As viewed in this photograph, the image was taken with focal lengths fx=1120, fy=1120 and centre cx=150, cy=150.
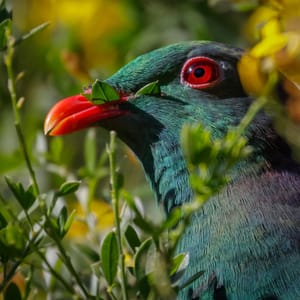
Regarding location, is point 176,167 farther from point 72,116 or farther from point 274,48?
point 274,48

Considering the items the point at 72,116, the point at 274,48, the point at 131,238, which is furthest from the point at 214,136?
the point at 131,238

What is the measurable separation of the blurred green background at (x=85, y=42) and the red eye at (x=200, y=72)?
45 centimetres

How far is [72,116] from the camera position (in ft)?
9.56

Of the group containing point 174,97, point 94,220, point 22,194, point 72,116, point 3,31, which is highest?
point 3,31

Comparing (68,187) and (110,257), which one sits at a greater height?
(68,187)

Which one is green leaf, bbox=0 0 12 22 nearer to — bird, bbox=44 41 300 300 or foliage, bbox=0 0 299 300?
foliage, bbox=0 0 299 300

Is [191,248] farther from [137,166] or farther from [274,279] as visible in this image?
[137,166]

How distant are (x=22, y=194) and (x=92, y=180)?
51 cm

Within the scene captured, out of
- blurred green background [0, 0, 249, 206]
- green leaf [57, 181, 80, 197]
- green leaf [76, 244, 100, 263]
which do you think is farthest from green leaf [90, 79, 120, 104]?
blurred green background [0, 0, 249, 206]

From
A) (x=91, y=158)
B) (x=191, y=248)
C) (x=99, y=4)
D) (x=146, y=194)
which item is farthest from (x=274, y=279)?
(x=99, y=4)

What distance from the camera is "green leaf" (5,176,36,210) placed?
2.21 m

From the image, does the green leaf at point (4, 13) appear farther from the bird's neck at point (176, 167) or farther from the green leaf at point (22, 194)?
the bird's neck at point (176, 167)

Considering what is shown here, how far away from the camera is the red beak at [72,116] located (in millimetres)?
2916

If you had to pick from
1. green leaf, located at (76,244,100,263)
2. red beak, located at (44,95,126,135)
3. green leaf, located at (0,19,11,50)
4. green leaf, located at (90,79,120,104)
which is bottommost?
green leaf, located at (76,244,100,263)
